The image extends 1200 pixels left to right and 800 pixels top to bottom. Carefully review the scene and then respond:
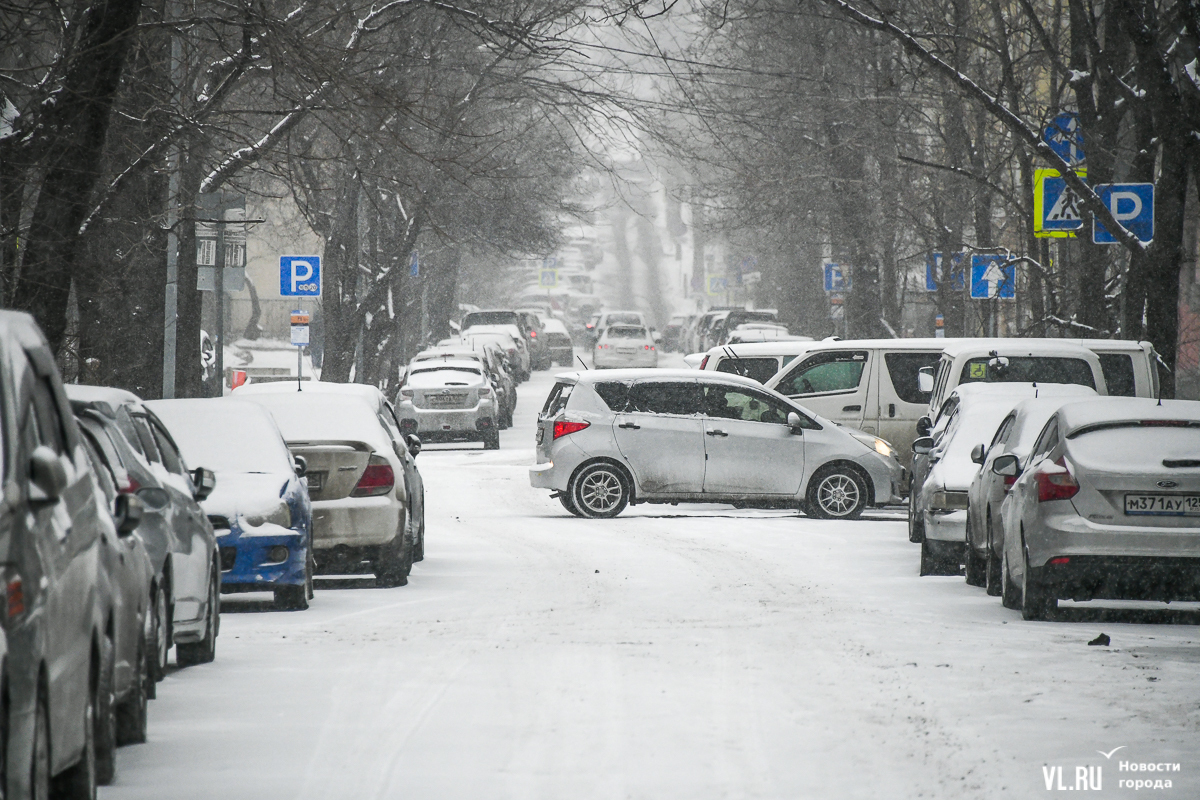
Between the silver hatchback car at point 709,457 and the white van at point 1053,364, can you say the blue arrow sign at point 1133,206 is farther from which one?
the silver hatchback car at point 709,457

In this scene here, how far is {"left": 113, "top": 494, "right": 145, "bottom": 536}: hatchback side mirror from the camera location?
272 inches

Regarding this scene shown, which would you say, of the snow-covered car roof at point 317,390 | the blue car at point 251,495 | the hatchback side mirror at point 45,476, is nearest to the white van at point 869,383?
the snow-covered car roof at point 317,390

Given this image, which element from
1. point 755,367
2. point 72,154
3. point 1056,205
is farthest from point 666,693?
point 755,367

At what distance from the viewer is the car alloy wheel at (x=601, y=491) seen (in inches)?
826

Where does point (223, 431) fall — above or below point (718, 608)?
above

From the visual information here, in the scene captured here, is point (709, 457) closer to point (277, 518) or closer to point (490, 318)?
point (277, 518)

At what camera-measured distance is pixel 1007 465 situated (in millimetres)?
12875

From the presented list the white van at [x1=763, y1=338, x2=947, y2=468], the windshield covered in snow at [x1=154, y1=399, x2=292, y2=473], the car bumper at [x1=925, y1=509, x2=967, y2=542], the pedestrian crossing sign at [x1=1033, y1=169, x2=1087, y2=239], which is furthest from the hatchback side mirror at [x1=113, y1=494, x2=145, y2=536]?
the white van at [x1=763, y1=338, x2=947, y2=468]

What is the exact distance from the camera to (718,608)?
12.7 meters

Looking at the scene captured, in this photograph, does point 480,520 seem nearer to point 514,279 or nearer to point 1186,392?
point 1186,392

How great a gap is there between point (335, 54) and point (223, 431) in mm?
3593

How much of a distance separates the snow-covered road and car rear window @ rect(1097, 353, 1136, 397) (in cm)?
602

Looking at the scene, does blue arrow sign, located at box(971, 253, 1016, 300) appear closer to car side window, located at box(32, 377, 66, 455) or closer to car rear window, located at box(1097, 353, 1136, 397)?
car rear window, located at box(1097, 353, 1136, 397)

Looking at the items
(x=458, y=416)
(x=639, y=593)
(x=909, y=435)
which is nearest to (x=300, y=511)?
(x=639, y=593)
